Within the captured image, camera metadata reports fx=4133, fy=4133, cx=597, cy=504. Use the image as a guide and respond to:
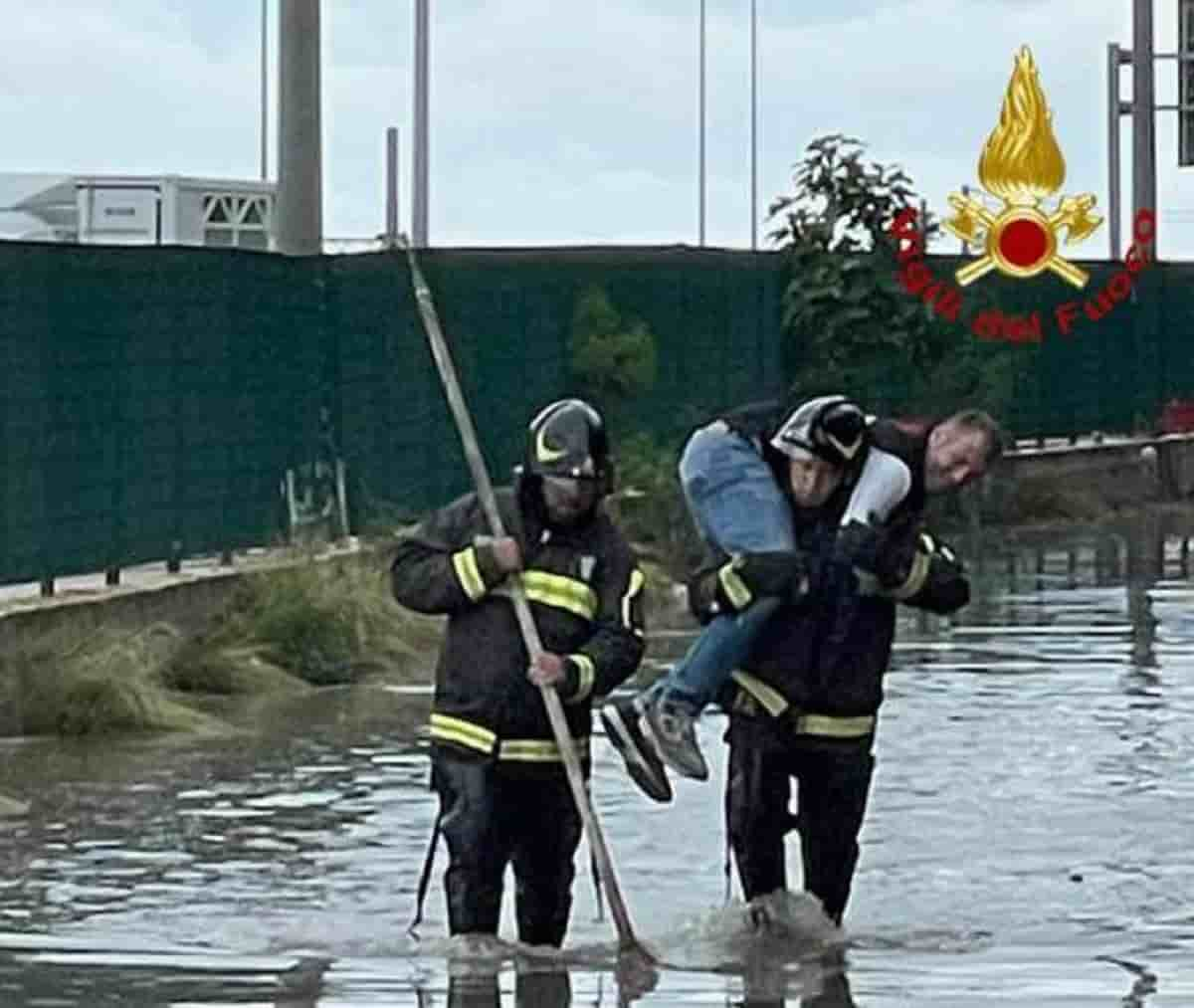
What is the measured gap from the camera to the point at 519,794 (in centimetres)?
1135

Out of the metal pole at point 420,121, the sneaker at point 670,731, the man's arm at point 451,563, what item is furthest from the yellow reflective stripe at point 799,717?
the metal pole at point 420,121

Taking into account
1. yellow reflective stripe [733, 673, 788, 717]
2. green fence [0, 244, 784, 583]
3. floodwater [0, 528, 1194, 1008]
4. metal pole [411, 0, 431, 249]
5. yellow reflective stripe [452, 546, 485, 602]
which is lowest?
floodwater [0, 528, 1194, 1008]

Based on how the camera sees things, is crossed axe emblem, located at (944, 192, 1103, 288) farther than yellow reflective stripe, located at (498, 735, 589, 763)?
Yes

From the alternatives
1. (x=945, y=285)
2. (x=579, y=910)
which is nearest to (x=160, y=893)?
(x=579, y=910)

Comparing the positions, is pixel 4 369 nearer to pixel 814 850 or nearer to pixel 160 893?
pixel 160 893

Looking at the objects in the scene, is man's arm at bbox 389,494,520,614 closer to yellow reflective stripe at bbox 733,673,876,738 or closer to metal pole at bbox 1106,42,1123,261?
yellow reflective stripe at bbox 733,673,876,738

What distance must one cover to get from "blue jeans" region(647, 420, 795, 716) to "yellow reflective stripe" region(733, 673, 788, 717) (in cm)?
7

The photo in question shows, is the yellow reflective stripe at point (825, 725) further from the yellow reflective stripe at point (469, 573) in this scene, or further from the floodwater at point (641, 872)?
the yellow reflective stripe at point (469, 573)

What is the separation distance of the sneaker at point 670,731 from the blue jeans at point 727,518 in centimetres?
4

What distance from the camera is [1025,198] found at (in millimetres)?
39719

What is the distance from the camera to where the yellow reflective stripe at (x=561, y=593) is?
11172 millimetres

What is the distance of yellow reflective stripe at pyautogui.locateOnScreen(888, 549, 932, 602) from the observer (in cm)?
1166

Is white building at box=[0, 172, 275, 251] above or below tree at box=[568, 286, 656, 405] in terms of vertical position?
above

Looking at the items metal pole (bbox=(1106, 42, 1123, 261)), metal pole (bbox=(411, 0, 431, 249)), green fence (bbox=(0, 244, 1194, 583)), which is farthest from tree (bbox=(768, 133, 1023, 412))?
metal pole (bbox=(1106, 42, 1123, 261))
